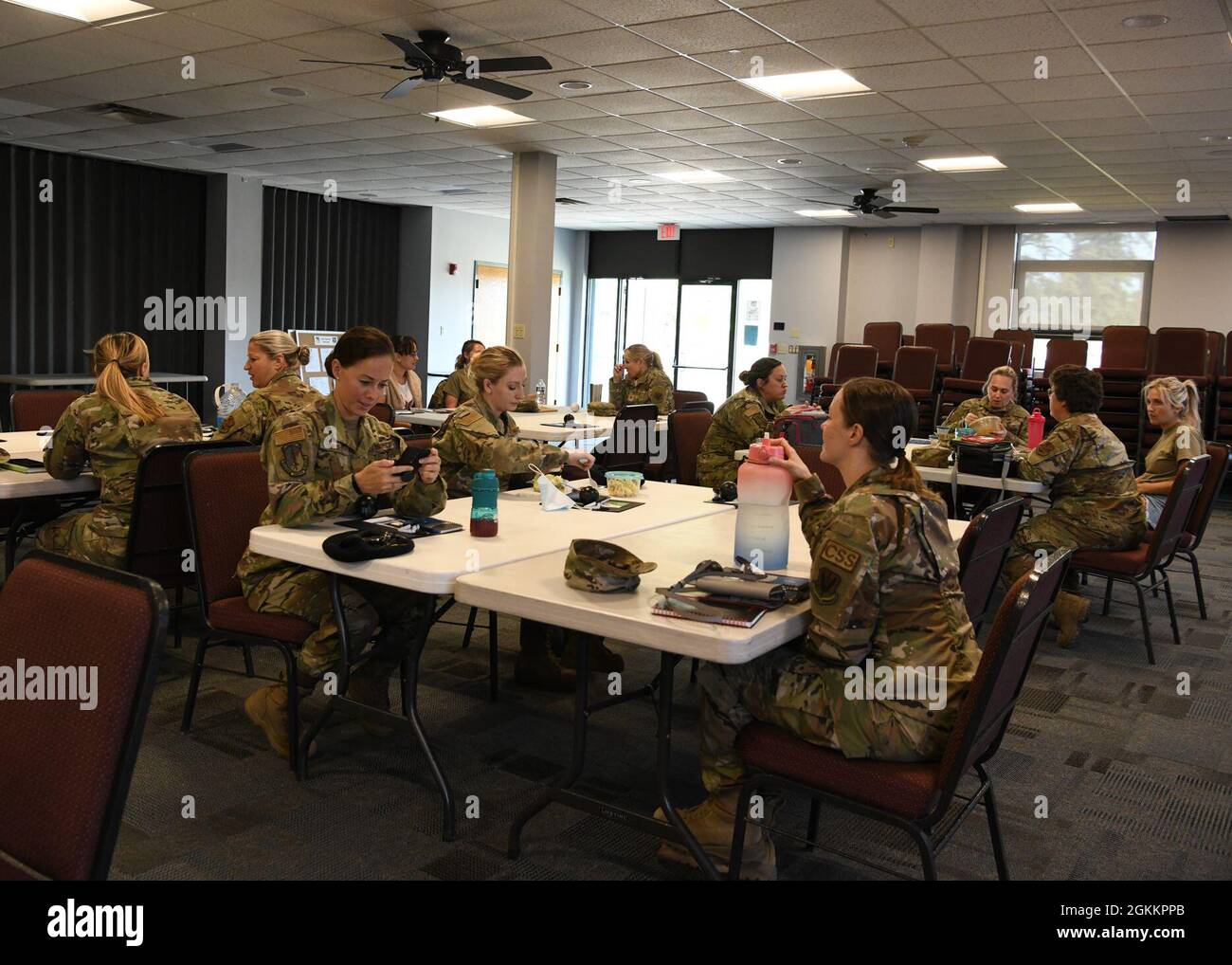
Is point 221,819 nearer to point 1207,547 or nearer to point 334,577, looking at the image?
point 334,577

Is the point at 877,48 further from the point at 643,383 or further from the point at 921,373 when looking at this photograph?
the point at 921,373

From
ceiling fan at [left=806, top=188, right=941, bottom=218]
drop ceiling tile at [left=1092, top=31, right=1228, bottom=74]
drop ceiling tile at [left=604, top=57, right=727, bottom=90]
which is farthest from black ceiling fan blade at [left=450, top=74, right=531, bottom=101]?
ceiling fan at [left=806, top=188, right=941, bottom=218]

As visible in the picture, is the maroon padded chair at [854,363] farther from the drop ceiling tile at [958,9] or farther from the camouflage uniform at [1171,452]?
the drop ceiling tile at [958,9]

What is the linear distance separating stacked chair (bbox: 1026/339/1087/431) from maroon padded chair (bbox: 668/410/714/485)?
6955 mm

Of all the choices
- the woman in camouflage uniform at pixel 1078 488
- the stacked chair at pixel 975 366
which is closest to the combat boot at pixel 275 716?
the woman in camouflage uniform at pixel 1078 488

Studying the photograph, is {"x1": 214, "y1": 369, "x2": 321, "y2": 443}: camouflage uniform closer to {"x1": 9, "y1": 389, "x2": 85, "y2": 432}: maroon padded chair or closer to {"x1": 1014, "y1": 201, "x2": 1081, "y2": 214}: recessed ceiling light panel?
{"x1": 9, "y1": 389, "x2": 85, "y2": 432}: maroon padded chair

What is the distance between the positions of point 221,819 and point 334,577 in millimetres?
729

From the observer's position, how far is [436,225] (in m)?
14.4

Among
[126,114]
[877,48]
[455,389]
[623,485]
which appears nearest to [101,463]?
[623,485]

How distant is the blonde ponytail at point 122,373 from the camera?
399 cm

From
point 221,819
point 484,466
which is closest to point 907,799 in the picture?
point 221,819

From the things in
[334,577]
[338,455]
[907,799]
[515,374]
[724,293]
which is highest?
[724,293]

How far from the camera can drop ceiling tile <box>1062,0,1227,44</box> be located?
4.96 m

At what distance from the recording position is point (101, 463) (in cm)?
396
